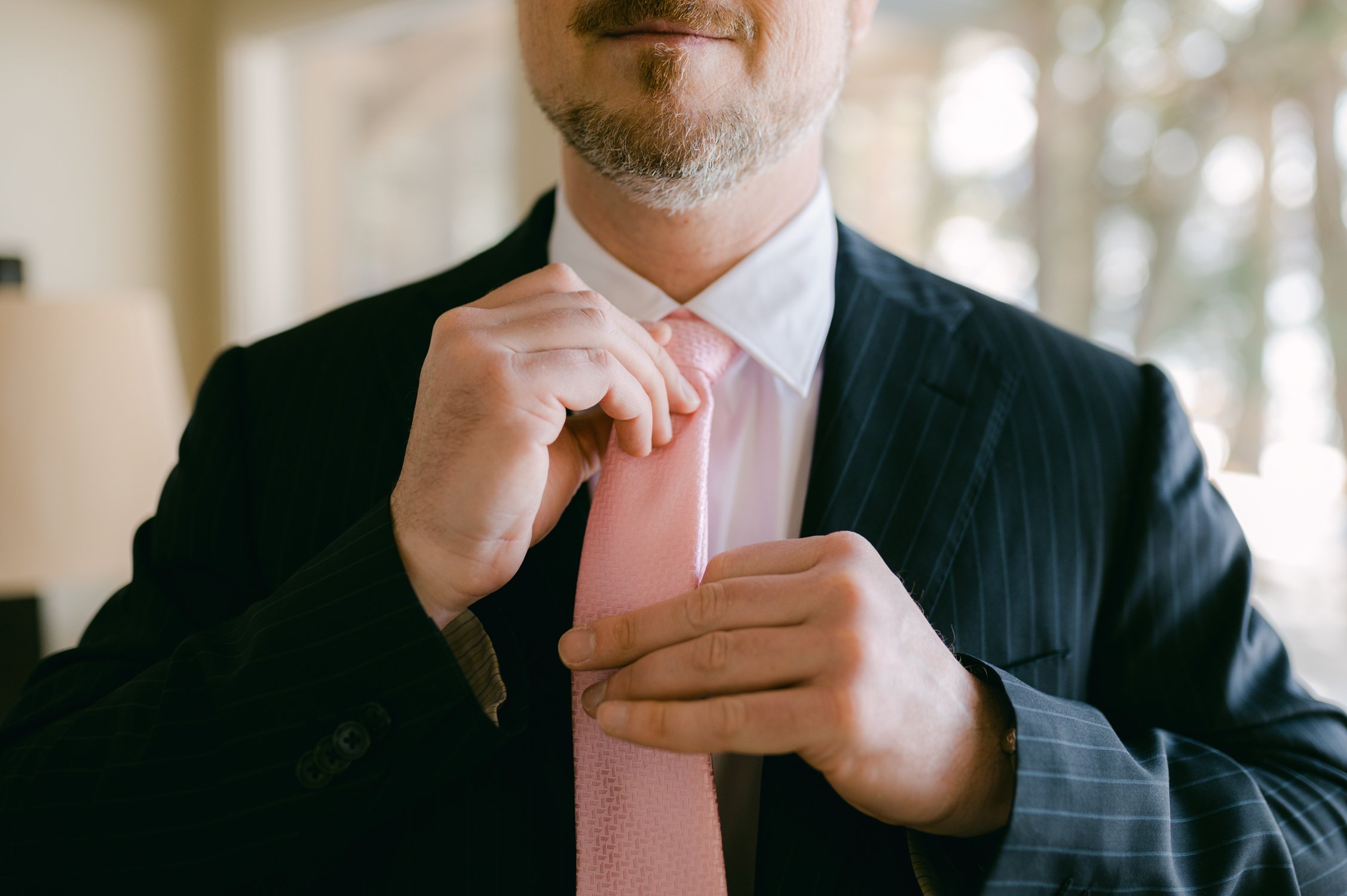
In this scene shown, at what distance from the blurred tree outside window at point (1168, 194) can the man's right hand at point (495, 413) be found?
161 centimetres

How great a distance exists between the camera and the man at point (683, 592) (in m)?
0.83

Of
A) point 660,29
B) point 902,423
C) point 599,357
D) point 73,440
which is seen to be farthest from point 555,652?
point 73,440

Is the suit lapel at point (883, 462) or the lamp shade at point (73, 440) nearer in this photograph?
the suit lapel at point (883, 462)

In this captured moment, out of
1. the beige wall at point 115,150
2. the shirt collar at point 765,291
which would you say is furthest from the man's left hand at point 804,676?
the beige wall at point 115,150

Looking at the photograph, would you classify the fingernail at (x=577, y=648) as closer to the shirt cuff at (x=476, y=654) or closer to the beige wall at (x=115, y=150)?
the shirt cuff at (x=476, y=654)

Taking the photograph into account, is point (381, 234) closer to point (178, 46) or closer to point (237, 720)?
point (178, 46)

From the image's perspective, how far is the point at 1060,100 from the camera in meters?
2.29

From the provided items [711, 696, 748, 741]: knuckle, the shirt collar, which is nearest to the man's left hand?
[711, 696, 748, 741]: knuckle

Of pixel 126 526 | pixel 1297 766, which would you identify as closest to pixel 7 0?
pixel 126 526

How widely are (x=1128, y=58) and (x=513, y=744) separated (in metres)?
1.97

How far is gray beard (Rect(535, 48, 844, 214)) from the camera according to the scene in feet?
3.31

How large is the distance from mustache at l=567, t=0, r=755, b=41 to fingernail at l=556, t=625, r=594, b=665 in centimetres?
59

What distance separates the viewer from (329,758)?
84cm

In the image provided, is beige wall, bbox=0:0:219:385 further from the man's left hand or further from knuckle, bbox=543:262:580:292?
the man's left hand
